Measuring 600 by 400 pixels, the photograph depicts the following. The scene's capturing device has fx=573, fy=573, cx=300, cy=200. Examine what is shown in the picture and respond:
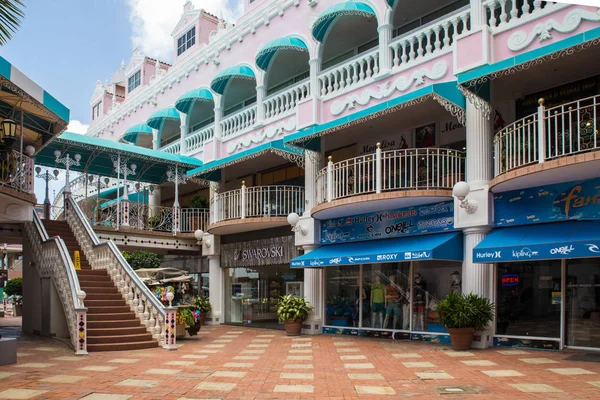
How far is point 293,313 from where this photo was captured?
16.4 meters

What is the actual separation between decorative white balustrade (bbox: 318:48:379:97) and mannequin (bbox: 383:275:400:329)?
5620 millimetres

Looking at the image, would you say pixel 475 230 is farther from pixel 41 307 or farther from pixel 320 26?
pixel 41 307

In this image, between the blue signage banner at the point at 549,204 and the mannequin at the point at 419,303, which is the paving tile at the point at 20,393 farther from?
the blue signage banner at the point at 549,204

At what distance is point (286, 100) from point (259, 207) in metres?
3.61

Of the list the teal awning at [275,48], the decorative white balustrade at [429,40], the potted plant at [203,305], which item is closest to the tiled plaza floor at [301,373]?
the potted plant at [203,305]

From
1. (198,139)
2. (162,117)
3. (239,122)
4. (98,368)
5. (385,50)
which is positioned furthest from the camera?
(162,117)

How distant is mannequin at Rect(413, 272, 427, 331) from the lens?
576 inches

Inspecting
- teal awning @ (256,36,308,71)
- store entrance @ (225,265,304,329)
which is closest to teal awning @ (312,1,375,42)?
teal awning @ (256,36,308,71)

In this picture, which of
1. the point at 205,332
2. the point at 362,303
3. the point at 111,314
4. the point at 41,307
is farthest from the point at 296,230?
the point at 41,307

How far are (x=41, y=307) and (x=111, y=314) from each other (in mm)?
3097

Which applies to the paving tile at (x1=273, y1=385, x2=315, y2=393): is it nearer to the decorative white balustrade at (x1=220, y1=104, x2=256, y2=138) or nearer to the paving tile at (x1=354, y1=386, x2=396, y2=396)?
the paving tile at (x1=354, y1=386, x2=396, y2=396)

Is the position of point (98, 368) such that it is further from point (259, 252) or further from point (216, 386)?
point (259, 252)

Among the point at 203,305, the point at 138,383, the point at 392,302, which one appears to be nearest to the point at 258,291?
the point at 203,305

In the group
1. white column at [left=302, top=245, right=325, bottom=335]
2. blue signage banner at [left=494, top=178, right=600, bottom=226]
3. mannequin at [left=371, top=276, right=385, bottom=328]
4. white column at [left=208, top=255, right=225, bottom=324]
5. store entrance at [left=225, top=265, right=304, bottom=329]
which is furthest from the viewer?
white column at [left=208, top=255, right=225, bottom=324]
